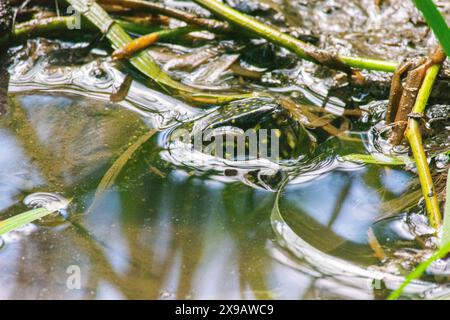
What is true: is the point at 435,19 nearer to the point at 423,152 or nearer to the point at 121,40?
the point at 423,152

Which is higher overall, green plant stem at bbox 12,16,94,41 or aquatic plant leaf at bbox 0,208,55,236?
green plant stem at bbox 12,16,94,41

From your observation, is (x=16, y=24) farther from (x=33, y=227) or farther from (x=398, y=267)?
(x=398, y=267)

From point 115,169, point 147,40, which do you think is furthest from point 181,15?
point 115,169

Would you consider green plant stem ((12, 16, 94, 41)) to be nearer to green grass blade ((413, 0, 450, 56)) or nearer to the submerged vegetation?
the submerged vegetation

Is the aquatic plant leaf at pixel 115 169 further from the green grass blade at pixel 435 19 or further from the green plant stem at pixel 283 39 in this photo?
the green grass blade at pixel 435 19

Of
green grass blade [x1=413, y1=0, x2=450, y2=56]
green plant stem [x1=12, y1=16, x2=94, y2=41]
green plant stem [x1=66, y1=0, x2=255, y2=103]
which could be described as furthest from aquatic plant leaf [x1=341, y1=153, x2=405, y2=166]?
green plant stem [x1=12, y1=16, x2=94, y2=41]
